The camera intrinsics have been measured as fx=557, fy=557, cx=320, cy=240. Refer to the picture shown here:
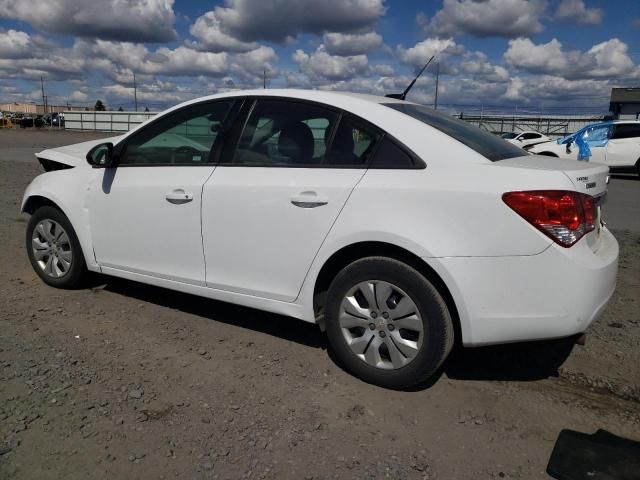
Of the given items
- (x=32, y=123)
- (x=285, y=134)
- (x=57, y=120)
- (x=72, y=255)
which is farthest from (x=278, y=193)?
(x=32, y=123)

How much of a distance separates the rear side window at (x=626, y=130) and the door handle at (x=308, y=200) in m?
15.6

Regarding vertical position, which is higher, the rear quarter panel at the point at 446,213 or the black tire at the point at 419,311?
the rear quarter panel at the point at 446,213

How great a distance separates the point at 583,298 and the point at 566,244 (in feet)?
→ 0.96

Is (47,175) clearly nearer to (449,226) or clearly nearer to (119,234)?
(119,234)

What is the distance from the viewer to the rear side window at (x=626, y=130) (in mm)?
15970

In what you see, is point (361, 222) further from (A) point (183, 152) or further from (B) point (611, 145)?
(B) point (611, 145)

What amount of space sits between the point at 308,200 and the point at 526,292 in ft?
4.23

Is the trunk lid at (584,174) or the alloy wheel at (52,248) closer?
the trunk lid at (584,174)

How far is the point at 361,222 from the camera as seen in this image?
307 cm

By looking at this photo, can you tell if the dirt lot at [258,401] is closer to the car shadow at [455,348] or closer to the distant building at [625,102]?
the car shadow at [455,348]

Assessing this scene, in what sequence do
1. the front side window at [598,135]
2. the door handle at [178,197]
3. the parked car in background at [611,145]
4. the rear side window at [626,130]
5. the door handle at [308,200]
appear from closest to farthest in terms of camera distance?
1. the door handle at [308,200]
2. the door handle at [178,197]
3. the parked car in background at [611,145]
4. the rear side window at [626,130]
5. the front side window at [598,135]

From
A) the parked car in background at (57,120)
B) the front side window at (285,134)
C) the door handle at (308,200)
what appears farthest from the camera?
A: the parked car in background at (57,120)

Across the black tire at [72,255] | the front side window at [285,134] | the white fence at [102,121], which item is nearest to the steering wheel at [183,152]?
the front side window at [285,134]

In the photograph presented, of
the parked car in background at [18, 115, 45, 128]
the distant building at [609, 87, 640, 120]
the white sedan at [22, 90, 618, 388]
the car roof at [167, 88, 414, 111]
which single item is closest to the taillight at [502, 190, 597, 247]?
the white sedan at [22, 90, 618, 388]
